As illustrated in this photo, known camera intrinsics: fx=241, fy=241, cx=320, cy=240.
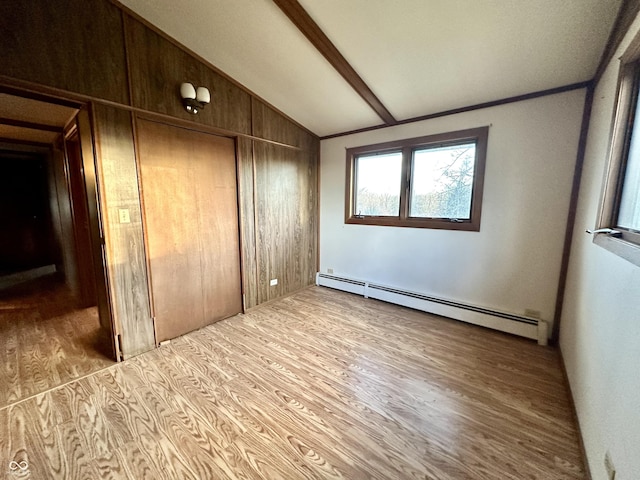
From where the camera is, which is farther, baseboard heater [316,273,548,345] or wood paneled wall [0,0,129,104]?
baseboard heater [316,273,548,345]

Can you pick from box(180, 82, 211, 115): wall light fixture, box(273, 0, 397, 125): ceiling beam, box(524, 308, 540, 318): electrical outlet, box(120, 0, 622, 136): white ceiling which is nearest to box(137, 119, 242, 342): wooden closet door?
box(180, 82, 211, 115): wall light fixture

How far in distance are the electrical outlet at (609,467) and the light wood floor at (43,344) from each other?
9.93 ft

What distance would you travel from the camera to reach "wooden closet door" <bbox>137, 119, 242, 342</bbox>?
7.06ft

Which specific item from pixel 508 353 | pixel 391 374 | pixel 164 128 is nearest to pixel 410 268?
pixel 508 353

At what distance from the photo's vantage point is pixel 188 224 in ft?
7.84

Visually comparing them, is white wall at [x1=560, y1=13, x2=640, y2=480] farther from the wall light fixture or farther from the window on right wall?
the wall light fixture

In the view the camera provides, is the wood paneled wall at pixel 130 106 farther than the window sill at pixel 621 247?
Yes

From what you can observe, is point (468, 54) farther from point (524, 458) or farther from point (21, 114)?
point (21, 114)

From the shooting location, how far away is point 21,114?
2.39 m

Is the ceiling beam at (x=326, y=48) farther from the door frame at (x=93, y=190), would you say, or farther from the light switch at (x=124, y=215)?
the light switch at (x=124, y=215)

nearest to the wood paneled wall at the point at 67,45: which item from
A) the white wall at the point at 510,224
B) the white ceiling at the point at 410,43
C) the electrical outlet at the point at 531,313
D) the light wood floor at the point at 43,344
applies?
the white ceiling at the point at 410,43

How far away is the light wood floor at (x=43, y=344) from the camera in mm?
1772

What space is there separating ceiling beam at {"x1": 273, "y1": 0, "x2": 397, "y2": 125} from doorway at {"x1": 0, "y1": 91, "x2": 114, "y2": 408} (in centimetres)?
172

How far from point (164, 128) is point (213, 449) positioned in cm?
245
